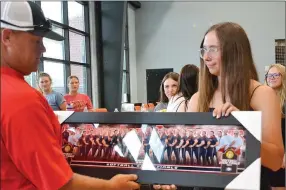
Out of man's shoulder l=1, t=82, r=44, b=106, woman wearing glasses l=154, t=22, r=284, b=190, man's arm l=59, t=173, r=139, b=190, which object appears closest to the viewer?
man's shoulder l=1, t=82, r=44, b=106

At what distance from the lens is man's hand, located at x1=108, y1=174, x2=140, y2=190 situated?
0.96 meters

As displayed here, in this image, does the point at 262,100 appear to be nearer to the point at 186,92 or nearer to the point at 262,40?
the point at 186,92

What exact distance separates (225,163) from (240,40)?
41 cm

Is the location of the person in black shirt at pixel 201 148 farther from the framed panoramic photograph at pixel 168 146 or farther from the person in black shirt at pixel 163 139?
the person in black shirt at pixel 163 139

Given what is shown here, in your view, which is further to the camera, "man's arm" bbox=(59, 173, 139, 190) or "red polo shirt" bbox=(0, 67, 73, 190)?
"man's arm" bbox=(59, 173, 139, 190)

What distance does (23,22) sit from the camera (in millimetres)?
772

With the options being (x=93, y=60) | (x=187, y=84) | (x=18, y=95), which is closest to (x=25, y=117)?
(x=18, y=95)

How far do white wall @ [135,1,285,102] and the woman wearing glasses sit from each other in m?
7.44

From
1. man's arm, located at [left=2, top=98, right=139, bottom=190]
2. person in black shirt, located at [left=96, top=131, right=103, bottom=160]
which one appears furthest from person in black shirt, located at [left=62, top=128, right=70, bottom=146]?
man's arm, located at [left=2, top=98, right=139, bottom=190]

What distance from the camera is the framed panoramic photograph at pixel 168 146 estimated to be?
0.93 metres

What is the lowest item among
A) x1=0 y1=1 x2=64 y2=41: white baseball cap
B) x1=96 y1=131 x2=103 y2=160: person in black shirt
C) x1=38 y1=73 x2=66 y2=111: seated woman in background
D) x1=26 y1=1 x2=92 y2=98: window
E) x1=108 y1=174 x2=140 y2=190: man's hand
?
x1=108 y1=174 x2=140 y2=190: man's hand

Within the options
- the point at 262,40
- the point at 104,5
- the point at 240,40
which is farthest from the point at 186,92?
the point at 262,40

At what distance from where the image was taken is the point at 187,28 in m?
8.96

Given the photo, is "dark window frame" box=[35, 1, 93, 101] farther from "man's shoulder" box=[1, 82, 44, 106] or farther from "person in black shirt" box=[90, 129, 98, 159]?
"man's shoulder" box=[1, 82, 44, 106]
